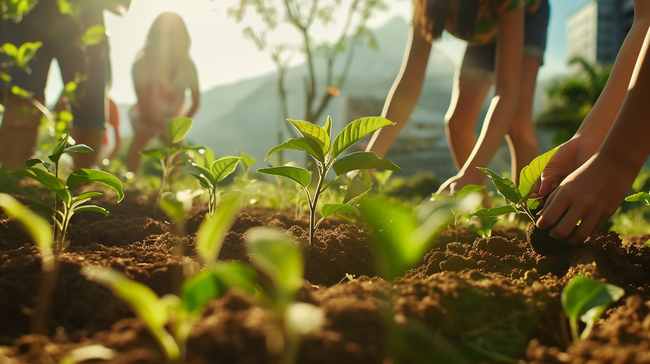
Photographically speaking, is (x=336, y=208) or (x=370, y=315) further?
(x=336, y=208)

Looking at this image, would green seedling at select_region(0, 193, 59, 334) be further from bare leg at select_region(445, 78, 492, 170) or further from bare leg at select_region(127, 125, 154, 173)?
bare leg at select_region(127, 125, 154, 173)

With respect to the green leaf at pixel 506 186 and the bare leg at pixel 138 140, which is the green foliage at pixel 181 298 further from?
the bare leg at pixel 138 140

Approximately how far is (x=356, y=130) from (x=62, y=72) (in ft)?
10.1

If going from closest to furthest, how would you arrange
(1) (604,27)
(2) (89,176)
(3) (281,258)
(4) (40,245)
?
1. (3) (281,258)
2. (4) (40,245)
3. (2) (89,176)
4. (1) (604,27)

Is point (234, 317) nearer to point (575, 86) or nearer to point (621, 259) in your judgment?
point (621, 259)

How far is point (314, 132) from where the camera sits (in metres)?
1.13

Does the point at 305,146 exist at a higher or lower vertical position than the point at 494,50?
lower

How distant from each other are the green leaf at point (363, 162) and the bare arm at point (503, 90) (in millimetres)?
1168

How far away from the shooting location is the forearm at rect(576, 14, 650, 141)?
1479mm

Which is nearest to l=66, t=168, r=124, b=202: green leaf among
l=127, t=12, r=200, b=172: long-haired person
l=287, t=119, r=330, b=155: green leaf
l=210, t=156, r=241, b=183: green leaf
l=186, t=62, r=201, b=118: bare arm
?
l=210, t=156, r=241, b=183: green leaf

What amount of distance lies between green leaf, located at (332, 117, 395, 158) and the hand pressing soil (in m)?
0.59

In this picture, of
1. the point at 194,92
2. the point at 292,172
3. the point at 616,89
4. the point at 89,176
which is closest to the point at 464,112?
the point at 616,89

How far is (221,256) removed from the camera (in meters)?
1.28

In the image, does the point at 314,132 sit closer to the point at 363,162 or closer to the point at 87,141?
the point at 363,162
